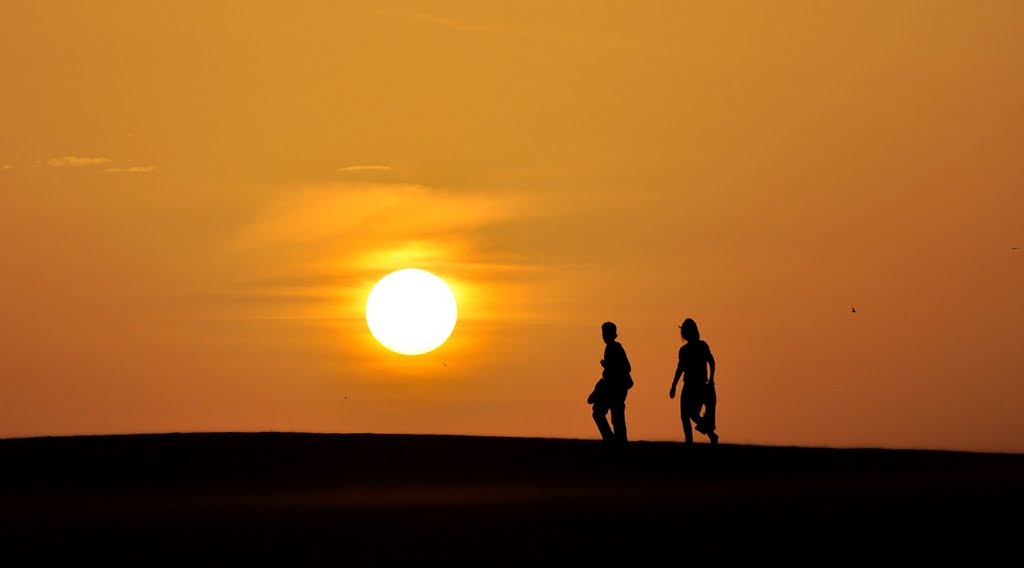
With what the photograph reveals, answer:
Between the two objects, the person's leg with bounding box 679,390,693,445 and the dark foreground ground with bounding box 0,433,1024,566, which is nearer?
the dark foreground ground with bounding box 0,433,1024,566

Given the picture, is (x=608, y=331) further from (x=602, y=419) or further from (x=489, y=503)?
(x=489, y=503)

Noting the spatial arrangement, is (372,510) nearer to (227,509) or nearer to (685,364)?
(227,509)

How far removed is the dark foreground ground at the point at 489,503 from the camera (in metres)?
12.6

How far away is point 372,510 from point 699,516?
3274mm

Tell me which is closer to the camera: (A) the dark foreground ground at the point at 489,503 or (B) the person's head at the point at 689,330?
(A) the dark foreground ground at the point at 489,503

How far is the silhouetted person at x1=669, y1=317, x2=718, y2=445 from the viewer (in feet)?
72.2

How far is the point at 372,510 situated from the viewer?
51.1 ft

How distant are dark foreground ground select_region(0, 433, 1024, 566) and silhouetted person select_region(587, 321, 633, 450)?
456mm

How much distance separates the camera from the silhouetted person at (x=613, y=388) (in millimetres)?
22203

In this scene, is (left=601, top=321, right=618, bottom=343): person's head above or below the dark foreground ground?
above

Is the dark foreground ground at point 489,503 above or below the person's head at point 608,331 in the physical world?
below

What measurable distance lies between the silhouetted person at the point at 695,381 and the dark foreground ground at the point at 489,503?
0.61 metres

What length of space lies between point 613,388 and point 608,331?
0.79m

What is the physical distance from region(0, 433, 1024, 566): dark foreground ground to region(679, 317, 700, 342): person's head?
5.60ft
